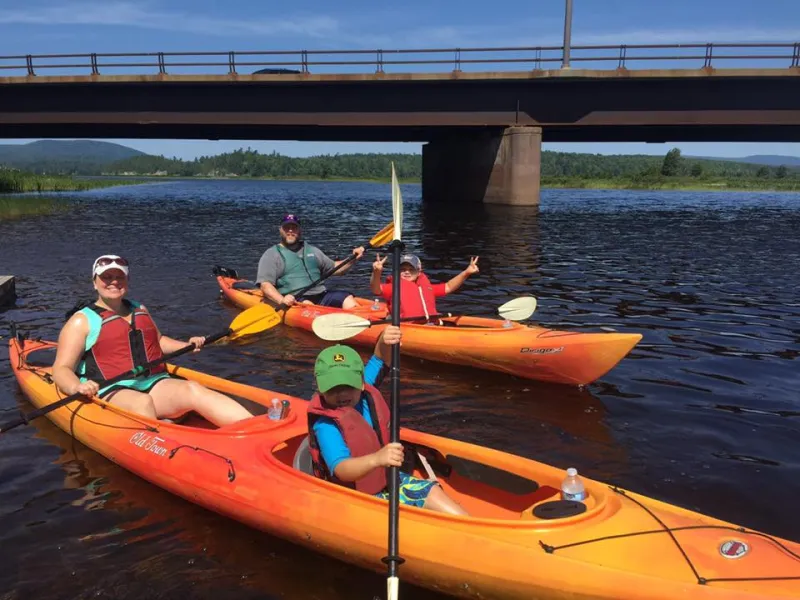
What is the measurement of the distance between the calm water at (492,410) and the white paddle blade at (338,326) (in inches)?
44.2

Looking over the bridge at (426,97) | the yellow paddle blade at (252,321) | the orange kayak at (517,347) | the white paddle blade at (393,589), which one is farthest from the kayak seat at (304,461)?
the bridge at (426,97)

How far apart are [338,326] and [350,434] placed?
5.93 ft

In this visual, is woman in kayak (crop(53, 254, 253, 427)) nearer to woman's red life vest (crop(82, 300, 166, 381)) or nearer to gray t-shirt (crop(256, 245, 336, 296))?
woman's red life vest (crop(82, 300, 166, 381))

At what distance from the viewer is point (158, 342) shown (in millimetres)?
5418

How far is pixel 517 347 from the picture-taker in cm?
698

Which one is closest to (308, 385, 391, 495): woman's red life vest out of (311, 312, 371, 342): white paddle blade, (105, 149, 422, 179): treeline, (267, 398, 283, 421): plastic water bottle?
(267, 398, 283, 421): plastic water bottle

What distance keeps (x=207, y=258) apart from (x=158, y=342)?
35.2ft

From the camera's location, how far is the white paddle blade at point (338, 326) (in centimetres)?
532

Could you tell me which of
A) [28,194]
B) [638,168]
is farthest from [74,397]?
[638,168]

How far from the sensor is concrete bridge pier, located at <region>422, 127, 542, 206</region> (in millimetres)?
27328

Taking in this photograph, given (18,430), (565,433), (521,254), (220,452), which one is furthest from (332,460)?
(521,254)

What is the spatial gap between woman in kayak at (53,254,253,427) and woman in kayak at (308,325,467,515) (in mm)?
1474

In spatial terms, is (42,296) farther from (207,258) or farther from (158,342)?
(158,342)

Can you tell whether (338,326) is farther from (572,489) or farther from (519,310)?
(519,310)
